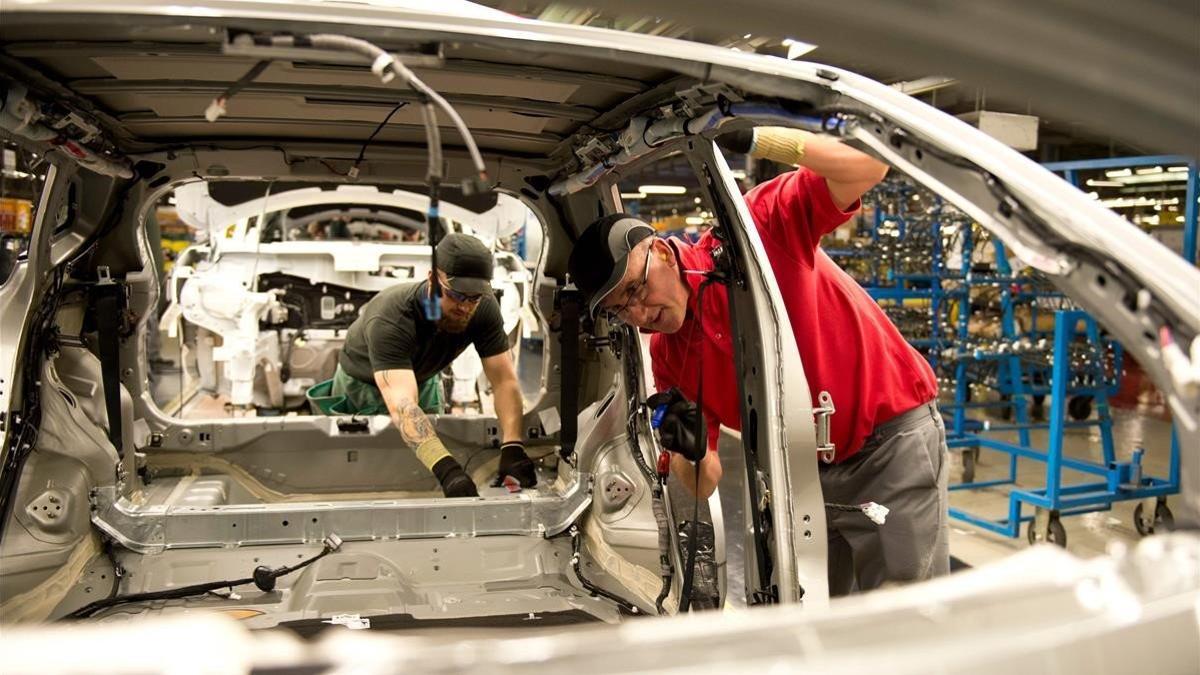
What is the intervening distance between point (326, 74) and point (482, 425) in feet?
7.12

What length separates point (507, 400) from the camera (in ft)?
12.6

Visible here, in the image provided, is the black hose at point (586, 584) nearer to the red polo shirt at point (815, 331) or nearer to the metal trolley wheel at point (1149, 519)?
the red polo shirt at point (815, 331)

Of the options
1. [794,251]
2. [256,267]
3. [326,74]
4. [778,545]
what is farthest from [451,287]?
[256,267]

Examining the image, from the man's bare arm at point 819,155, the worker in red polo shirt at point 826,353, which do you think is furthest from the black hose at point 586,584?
the man's bare arm at point 819,155

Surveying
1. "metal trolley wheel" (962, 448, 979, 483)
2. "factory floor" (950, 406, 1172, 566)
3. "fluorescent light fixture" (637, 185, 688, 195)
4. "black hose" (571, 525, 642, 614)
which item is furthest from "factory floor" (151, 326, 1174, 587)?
"fluorescent light fixture" (637, 185, 688, 195)

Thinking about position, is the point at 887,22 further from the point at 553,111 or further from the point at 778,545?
the point at 553,111

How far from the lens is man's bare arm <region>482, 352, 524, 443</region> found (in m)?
3.82

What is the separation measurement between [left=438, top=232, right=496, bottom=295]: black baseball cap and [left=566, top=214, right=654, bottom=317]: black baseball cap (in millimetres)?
992

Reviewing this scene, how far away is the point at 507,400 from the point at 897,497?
1900 mm

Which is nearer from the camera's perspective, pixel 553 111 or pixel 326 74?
pixel 326 74

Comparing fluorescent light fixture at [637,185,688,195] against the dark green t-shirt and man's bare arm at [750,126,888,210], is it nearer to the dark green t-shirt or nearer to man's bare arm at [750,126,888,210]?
the dark green t-shirt

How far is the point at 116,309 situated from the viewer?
3.11 m

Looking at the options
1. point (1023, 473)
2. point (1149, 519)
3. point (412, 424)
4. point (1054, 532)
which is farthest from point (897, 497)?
point (1023, 473)

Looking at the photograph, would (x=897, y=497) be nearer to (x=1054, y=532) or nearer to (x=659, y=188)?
(x=1054, y=532)
